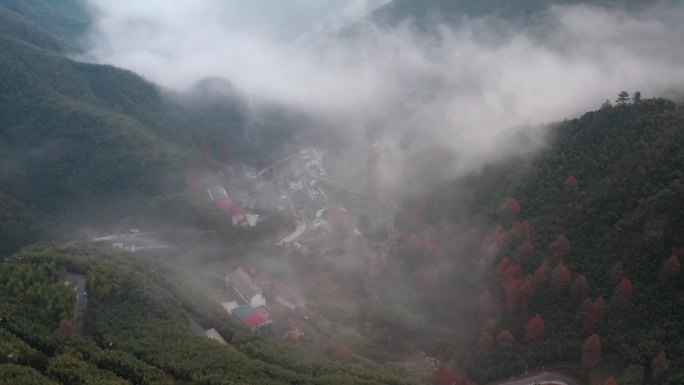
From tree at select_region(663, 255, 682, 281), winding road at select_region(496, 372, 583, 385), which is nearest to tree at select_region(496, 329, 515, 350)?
winding road at select_region(496, 372, 583, 385)

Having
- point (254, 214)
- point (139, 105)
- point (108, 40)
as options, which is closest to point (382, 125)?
point (254, 214)

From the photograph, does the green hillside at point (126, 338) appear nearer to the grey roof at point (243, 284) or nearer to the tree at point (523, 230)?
the grey roof at point (243, 284)

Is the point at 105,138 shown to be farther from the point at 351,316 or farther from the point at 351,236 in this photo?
the point at 351,316

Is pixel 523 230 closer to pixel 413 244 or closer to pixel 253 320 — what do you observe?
pixel 413 244

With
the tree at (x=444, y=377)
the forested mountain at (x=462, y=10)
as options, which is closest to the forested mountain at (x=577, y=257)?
the tree at (x=444, y=377)

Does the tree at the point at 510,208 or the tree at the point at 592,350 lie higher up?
the tree at the point at 510,208

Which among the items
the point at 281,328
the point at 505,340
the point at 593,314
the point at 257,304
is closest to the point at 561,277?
the point at 593,314

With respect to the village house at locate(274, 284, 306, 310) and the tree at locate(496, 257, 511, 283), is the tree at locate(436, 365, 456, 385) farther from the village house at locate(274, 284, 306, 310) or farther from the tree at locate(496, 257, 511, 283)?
the village house at locate(274, 284, 306, 310)
